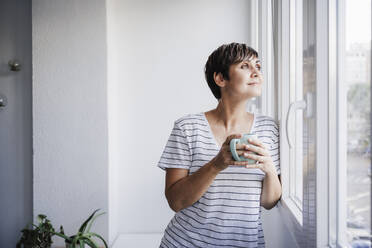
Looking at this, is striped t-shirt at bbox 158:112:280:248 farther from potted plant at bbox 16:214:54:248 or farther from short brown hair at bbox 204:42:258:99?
potted plant at bbox 16:214:54:248

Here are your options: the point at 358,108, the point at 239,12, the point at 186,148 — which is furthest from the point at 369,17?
the point at 239,12

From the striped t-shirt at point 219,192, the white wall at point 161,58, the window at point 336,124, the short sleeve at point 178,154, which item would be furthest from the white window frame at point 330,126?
the white wall at point 161,58

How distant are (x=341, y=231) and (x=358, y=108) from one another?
339mm

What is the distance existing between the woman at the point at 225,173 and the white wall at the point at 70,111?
141cm

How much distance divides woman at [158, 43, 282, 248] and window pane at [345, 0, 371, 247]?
26cm

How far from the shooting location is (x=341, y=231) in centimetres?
87

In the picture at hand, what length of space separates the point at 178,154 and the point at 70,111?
1.55m

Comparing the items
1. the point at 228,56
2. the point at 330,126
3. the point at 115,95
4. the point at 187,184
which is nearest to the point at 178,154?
the point at 187,184

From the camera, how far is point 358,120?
0.74 meters

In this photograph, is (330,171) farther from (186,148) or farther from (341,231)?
(186,148)

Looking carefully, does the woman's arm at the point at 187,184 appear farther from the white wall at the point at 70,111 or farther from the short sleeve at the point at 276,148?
the white wall at the point at 70,111

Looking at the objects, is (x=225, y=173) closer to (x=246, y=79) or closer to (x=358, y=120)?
(x=246, y=79)

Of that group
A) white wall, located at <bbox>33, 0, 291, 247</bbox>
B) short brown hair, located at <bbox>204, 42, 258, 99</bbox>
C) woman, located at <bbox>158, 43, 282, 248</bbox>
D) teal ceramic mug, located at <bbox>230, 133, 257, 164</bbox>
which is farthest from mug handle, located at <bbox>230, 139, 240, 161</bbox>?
white wall, located at <bbox>33, 0, 291, 247</bbox>

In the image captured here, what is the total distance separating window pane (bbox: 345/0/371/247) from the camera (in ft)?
2.24
